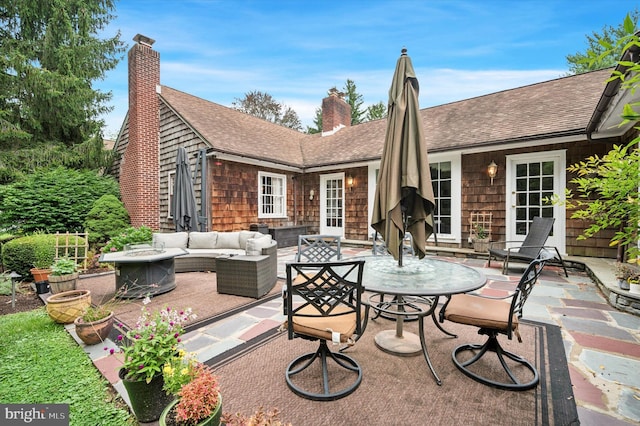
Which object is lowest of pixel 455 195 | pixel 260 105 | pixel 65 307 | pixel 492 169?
pixel 65 307

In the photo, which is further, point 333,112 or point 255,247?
point 333,112

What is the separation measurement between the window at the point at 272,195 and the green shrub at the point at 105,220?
4.01 metres

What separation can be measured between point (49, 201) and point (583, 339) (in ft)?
36.7

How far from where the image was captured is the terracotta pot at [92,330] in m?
2.72

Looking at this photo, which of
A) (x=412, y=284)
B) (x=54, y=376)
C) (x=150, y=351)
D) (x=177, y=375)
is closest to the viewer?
(x=177, y=375)

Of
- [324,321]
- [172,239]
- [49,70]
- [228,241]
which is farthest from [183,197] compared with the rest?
[49,70]

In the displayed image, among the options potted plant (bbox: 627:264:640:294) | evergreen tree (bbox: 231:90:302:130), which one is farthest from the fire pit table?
evergreen tree (bbox: 231:90:302:130)

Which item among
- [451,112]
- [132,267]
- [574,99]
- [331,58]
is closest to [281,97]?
[331,58]

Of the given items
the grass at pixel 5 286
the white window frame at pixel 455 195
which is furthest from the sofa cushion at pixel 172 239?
the white window frame at pixel 455 195

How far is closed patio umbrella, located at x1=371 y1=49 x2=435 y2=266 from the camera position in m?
2.38

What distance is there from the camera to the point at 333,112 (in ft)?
39.3

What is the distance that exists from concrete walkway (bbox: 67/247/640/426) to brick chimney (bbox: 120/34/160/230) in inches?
259

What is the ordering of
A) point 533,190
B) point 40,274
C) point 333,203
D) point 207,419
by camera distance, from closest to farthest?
1. point 207,419
2. point 40,274
3. point 533,190
4. point 333,203

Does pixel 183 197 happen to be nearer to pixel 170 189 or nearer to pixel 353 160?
pixel 170 189
